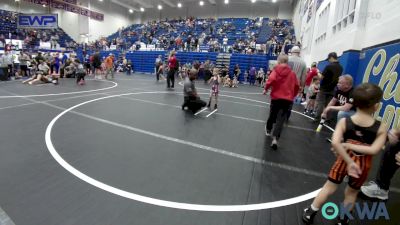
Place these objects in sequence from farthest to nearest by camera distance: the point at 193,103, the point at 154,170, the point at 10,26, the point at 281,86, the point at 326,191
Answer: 1. the point at 10,26
2. the point at 193,103
3. the point at 281,86
4. the point at 154,170
5. the point at 326,191

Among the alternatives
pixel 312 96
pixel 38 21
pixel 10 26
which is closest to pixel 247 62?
pixel 312 96

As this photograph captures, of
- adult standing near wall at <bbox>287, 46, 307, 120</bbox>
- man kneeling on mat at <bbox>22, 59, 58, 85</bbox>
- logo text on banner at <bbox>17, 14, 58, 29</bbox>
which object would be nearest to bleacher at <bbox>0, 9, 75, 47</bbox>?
logo text on banner at <bbox>17, 14, 58, 29</bbox>

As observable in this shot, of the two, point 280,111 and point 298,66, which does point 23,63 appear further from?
point 280,111

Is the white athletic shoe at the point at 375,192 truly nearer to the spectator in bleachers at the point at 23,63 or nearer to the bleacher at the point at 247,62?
the bleacher at the point at 247,62

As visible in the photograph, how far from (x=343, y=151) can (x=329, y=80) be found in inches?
194

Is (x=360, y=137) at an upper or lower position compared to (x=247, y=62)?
lower

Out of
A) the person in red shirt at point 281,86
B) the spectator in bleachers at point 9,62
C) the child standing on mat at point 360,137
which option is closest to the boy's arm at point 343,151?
the child standing on mat at point 360,137

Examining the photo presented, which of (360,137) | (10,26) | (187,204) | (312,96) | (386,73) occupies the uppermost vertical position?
(10,26)

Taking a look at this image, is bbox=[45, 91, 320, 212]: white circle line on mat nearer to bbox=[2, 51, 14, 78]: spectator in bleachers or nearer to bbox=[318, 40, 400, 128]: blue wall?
bbox=[318, 40, 400, 128]: blue wall

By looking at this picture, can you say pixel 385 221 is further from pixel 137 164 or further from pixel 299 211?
pixel 137 164

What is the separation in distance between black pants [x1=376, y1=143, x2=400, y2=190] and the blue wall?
2195 mm

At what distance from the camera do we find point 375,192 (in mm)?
3102

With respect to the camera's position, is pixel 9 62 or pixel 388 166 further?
pixel 9 62

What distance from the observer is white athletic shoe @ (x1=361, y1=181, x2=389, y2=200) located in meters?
3.07
